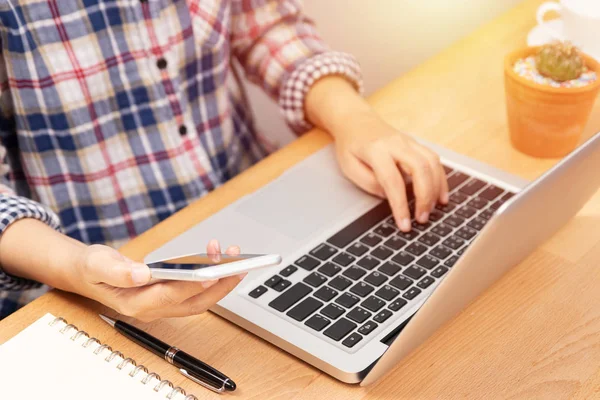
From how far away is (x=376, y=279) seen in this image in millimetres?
699

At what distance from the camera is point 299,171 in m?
0.90

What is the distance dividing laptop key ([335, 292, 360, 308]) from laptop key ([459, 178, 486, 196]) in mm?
227

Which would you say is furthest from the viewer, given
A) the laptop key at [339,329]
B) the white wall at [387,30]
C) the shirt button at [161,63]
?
the white wall at [387,30]

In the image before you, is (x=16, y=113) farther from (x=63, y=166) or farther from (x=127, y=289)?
(x=127, y=289)

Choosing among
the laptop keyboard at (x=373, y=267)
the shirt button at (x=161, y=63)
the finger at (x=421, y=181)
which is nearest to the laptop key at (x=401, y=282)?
the laptop keyboard at (x=373, y=267)

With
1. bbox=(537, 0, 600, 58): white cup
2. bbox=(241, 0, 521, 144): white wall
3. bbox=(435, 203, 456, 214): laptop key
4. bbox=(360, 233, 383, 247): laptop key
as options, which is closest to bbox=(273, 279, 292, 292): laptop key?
bbox=(360, 233, 383, 247): laptop key

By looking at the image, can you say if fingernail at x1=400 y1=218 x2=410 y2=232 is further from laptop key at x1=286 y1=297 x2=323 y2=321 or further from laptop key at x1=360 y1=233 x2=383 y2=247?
laptop key at x1=286 y1=297 x2=323 y2=321

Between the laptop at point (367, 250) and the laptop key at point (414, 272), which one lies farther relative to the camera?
the laptop key at point (414, 272)

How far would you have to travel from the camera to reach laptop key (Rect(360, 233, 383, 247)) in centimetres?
76

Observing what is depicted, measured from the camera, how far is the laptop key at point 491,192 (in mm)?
824

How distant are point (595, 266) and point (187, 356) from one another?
1.32 ft

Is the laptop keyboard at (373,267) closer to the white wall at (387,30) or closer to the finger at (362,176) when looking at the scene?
the finger at (362,176)

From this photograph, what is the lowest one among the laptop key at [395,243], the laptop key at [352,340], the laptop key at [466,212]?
the laptop key at [466,212]

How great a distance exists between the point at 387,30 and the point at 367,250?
0.79 metres
